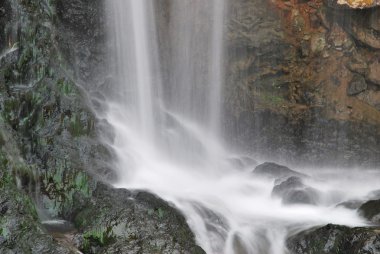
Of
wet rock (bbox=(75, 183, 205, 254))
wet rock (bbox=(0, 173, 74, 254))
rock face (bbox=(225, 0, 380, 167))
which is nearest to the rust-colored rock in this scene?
rock face (bbox=(225, 0, 380, 167))

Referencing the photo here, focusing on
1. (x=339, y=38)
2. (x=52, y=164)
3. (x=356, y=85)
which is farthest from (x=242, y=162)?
(x=52, y=164)

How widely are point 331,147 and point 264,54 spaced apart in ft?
9.78

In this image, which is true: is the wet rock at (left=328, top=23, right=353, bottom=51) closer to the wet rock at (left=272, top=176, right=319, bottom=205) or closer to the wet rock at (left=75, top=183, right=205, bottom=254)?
the wet rock at (left=272, top=176, right=319, bottom=205)

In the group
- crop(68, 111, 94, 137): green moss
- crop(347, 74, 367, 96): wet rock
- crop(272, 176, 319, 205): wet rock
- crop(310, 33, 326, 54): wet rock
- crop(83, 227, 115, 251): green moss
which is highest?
crop(310, 33, 326, 54): wet rock

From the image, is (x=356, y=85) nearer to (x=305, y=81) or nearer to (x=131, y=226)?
(x=305, y=81)

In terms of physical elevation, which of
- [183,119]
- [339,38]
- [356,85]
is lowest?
[183,119]

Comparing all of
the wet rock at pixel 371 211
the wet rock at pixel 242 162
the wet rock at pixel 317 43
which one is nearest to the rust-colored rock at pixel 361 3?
the wet rock at pixel 317 43

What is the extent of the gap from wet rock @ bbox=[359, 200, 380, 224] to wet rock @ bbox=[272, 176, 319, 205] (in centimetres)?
110

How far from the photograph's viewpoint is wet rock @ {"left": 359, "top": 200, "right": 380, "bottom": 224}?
8.26 meters

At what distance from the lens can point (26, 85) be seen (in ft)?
28.8

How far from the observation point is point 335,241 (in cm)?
732

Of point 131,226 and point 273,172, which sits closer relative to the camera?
point 131,226

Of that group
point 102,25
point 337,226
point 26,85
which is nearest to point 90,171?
point 26,85

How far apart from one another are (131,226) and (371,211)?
438cm
